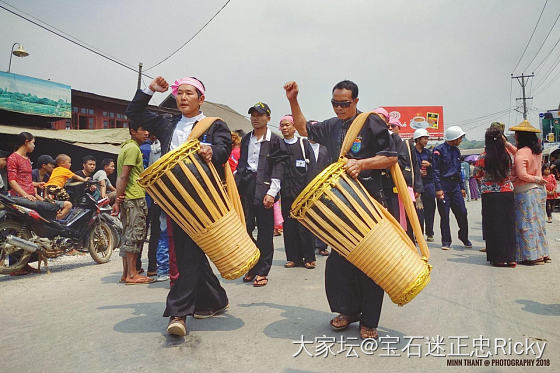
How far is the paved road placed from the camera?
2793 mm

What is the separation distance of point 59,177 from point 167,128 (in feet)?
15.3

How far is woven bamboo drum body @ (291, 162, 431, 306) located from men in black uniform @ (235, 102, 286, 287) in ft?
7.17

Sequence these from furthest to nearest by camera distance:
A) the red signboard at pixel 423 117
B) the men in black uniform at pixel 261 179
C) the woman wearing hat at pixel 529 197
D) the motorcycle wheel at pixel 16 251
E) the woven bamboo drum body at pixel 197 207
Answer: the red signboard at pixel 423 117 < the woman wearing hat at pixel 529 197 < the motorcycle wheel at pixel 16 251 < the men in black uniform at pixel 261 179 < the woven bamboo drum body at pixel 197 207

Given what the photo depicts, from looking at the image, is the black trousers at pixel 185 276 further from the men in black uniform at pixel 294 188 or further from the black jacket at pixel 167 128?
the men in black uniform at pixel 294 188

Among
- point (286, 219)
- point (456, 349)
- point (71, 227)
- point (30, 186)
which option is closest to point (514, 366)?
point (456, 349)

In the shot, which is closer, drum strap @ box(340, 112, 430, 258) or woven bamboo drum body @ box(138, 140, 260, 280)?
woven bamboo drum body @ box(138, 140, 260, 280)

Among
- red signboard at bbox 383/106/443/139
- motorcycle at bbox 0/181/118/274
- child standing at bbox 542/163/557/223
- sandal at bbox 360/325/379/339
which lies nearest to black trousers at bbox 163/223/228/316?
sandal at bbox 360/325/379/339

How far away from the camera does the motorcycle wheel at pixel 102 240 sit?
6611 mm

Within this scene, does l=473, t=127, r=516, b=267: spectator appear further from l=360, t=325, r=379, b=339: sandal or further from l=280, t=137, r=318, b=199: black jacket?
l=360, t=325, r=379, b=339: sandal

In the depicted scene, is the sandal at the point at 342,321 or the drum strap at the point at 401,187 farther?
the sandal at the point at 342,321

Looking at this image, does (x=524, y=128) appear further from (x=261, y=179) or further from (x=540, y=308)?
(x=261, y=179)

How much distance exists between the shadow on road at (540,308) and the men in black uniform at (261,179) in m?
2.69

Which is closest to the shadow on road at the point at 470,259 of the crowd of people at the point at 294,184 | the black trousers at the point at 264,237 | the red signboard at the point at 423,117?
the crowd of people at the point at 294,184

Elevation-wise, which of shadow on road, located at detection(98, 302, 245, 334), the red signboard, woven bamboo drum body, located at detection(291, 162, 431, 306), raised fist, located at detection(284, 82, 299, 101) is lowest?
shadow on road, located at detection(98, 302, 245, 334)
